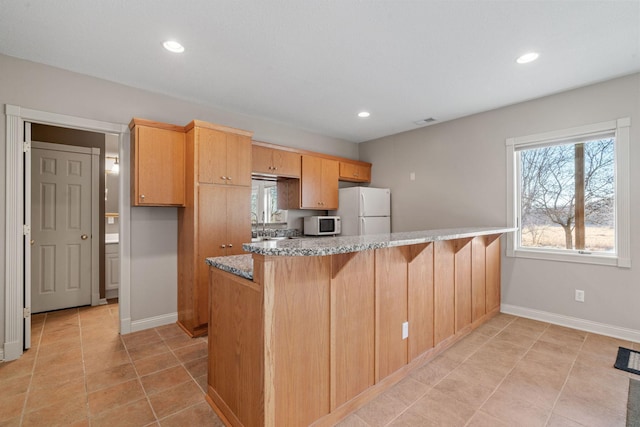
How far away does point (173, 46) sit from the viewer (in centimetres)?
241

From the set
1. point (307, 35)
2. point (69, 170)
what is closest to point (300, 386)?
point (307, 35)

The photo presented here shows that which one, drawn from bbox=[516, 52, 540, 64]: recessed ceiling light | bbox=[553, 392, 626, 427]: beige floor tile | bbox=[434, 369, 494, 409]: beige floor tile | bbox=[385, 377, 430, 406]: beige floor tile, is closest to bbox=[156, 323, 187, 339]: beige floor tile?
bbox=[385, 377, 430, 406]: beige floor tile

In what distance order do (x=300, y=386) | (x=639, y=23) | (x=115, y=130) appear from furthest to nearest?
(x=115, y=130), (x=639, y=23), (x=300, y=386)

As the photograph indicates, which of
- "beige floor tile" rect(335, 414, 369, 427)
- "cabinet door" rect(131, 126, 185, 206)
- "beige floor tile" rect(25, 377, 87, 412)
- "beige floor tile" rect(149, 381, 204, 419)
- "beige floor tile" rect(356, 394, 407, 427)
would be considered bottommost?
"beige floor tile" rect(149, 381, 204, 419)

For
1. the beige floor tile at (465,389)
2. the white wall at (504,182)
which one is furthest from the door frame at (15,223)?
the white wall at (504,182)

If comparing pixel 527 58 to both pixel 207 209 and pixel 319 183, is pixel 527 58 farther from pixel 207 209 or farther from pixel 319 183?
pixel 207 209

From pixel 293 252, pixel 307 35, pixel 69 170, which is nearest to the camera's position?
pixel 293 252

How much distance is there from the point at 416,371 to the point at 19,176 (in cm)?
374

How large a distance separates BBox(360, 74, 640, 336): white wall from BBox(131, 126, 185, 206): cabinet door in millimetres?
3337

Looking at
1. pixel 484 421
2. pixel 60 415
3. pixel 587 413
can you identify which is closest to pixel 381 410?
pixel 484 421

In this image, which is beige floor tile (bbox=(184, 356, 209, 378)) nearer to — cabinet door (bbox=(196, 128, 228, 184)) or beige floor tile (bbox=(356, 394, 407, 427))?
beige floor tile (bbox=(356, 394, 407, 427))

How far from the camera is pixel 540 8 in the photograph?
195 cm

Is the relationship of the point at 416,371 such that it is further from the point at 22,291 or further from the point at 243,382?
the point at 22,291

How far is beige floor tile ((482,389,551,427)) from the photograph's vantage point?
69.7 inches
